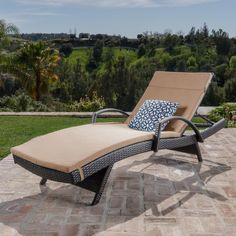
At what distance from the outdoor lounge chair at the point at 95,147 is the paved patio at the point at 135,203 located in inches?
9.9

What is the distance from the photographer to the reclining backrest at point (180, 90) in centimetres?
509

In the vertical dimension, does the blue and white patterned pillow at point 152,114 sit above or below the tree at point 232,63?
above

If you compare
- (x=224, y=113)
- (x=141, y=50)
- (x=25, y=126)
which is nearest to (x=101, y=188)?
(x=25, y=126)

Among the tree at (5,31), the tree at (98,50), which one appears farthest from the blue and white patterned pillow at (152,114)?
the tree at (98,50)

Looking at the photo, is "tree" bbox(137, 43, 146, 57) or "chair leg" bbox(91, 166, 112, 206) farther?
"tree" bbox(137, 43, 146, 57)

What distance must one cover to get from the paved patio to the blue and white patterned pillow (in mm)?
555

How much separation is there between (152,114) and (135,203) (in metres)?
1.52

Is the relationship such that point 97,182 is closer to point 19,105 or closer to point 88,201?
point 88,201

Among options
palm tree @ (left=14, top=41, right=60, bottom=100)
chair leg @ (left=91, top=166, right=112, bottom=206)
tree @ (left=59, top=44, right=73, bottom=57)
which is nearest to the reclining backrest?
chair leg @ (left=91, top=166, right=112, bottom=206)

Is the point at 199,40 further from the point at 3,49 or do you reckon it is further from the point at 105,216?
the point at 105,216

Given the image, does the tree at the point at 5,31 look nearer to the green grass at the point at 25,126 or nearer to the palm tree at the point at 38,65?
the palm tree at the point at 38,65

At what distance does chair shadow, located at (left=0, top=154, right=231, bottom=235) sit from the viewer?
3.44 m

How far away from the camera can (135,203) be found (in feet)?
12.8

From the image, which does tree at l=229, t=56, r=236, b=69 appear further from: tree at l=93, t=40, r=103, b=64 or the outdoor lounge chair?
the outdoor lounge chair
